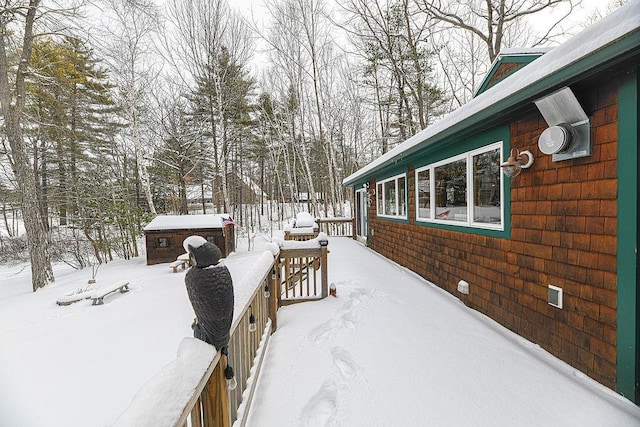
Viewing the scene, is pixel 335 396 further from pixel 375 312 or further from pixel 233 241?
pixel 233 241

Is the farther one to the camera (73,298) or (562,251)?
(73,298)

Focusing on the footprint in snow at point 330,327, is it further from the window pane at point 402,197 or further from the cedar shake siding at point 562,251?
the window pane at point 402,197

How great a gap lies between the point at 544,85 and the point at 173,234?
10.7 meters

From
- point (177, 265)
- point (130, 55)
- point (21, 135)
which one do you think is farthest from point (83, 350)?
point (130, 55)

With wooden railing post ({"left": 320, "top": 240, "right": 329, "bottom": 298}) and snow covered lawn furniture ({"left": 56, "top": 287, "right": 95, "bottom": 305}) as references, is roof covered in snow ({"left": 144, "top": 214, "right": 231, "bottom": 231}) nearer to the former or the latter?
snow covered lawn furniture ({"left": 56, "top": 287, "right": 95, "bottom": 305})

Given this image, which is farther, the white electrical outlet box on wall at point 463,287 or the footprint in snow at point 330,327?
the white electrical outlet box on wall at point 463,287

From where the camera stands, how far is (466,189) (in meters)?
3.92

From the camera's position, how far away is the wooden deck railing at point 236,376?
0.84 meters

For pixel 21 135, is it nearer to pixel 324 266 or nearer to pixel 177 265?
pixel 177 265

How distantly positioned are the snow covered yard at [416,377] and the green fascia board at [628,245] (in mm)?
223

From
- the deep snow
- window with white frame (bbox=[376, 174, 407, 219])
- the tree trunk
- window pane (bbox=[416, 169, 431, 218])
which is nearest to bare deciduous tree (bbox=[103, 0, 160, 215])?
the tree trunk

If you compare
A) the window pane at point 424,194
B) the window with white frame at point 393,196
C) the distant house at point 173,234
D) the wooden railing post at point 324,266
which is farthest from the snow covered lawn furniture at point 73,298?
the window pane at point 424,194

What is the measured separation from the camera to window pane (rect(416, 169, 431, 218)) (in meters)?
5.04

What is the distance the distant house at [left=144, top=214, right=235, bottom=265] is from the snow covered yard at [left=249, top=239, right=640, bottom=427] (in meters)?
7.52
